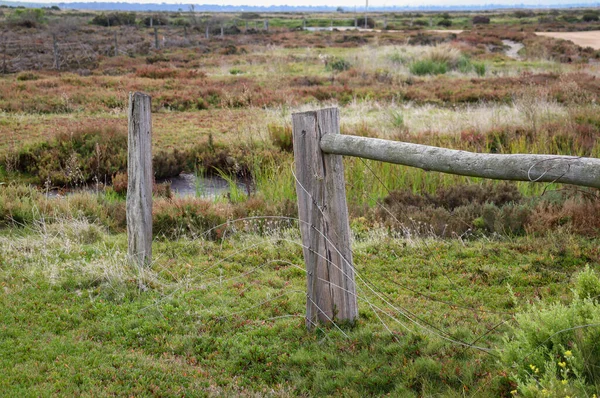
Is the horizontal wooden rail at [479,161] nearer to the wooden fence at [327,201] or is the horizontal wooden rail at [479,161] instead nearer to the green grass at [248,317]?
the wooden fence at [327,201]

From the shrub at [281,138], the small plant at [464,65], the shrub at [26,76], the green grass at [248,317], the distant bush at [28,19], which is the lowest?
the green grass at [248,317]

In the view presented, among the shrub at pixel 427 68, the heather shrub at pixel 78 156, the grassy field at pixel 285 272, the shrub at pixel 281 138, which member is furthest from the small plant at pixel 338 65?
the heather shrub at pixel 78 156

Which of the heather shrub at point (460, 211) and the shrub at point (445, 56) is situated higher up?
the shrub at point (445, 56)

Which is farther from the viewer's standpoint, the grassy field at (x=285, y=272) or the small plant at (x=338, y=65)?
the small plant at (x=338, y=65)

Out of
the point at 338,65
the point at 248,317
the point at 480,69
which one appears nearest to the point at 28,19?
the point at 338,65

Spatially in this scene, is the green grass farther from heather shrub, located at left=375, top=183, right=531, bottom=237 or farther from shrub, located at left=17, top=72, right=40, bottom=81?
shrub, located at left=17, top=72, right=40, bottom=81

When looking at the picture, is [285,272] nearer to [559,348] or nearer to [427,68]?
[559,348]

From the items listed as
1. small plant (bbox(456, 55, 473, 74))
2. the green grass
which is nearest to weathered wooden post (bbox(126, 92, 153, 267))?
the green grass

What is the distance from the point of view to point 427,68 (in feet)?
84.4

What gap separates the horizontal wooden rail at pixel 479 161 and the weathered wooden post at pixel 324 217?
0.42 feet

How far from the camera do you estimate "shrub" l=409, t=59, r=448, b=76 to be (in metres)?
25.6

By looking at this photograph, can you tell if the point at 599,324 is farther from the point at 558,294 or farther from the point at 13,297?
the point at 13,297

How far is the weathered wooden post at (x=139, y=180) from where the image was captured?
6074 mm

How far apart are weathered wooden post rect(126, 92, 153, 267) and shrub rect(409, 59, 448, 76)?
21029 mm
